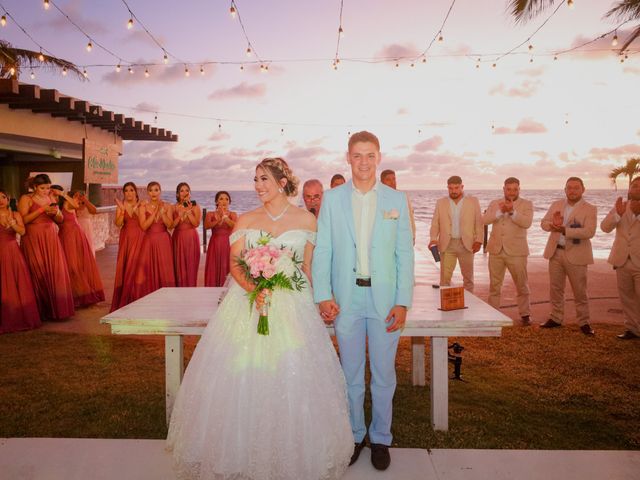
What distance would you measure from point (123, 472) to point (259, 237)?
1827 millimetres

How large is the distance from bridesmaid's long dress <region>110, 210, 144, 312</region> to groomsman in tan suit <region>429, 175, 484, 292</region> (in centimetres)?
456

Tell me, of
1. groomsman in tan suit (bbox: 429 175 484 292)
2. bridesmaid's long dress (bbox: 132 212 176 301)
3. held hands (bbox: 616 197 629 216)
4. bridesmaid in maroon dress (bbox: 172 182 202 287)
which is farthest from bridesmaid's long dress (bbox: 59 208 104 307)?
held hands (bbox: 616 197 629 216)

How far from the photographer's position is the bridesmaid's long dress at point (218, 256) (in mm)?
7684

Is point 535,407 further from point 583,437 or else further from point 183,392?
point 183,392

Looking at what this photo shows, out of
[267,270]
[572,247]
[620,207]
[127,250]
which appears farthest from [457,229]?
[127,250]

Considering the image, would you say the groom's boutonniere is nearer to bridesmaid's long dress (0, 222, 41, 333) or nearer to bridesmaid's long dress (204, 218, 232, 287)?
bridesmaid's long dress (204, 218, 232, 287)

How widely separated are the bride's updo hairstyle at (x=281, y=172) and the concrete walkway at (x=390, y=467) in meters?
1.99

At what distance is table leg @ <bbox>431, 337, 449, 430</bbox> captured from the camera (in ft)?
12.6

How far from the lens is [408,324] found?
3.59 m

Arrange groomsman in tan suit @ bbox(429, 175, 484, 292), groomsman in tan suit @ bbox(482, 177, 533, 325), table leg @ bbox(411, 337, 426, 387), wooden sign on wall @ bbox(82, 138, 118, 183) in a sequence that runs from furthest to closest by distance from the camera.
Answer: wooden sign on wall @ bbox(82, 138, 118, 183) < groomsman in tan suit @ bbox(429, 175, 484, 292) < groomsman in tan suit @ bbox(482, 177, 533, 325) < table leg @ bbox(411, 337, 426, 387)

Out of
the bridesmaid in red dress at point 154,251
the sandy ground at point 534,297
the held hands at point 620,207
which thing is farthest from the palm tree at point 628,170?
the bridesmaid in red dress at point 154,251

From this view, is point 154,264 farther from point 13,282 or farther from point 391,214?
point 391,214

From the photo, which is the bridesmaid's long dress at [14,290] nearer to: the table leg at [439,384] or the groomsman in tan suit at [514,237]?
the table leg at [439,384]

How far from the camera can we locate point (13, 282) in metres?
6.96
